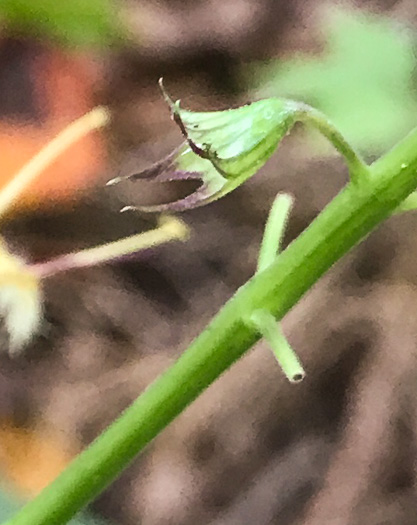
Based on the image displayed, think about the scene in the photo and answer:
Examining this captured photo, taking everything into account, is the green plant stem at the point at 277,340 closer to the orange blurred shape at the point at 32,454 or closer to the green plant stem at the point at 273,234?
the green plant stem at the point at 273,234

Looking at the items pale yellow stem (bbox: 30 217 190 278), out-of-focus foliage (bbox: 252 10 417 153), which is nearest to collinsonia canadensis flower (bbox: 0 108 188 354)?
pale yellow stem (bbox: 30 217 190 278)

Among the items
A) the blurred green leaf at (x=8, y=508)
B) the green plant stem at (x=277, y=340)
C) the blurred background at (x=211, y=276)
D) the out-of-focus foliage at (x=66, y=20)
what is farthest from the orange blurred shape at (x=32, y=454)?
the green plant stem at (x=277, y=340)

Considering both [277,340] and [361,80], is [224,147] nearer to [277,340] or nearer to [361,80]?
[277,340]

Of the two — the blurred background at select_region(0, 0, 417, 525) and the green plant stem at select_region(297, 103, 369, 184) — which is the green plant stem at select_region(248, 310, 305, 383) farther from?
the blurred background at select_region(0, 0, 417, 525)

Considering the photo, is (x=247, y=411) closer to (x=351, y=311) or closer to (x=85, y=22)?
(x=351, y=311)

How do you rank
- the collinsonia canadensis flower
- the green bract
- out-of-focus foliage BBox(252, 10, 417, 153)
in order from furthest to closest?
1. out-of-focus foliage BBox(252, 10, 417, 153)
2. the collinsonia canadensis flower
3. the green bract

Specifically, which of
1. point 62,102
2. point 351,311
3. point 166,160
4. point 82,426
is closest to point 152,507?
point 82,426

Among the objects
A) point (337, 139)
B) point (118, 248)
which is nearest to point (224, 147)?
point (337, 139)
